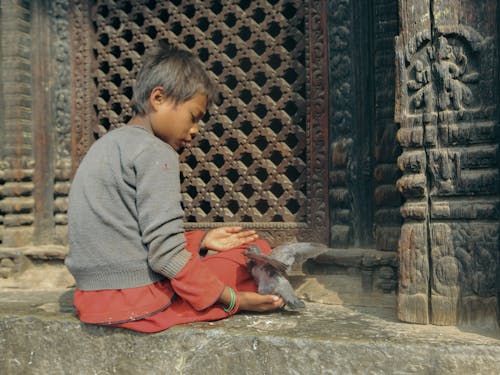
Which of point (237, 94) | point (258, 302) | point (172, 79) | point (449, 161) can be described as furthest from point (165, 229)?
point (237, 94)

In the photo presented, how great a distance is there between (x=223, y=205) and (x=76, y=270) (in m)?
1.22

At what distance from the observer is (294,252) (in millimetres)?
2447

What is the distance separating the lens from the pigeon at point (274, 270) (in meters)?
2.28

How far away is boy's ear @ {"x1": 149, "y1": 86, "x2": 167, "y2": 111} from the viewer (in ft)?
7.36

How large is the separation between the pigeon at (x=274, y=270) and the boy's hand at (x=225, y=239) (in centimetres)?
9

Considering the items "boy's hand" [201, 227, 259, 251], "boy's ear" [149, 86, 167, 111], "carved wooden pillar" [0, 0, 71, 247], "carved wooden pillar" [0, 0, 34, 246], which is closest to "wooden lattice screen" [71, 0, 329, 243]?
"carved wooden pillar" [0, 0, 71, 247]

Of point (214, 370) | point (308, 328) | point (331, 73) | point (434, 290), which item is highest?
point (331, 73)

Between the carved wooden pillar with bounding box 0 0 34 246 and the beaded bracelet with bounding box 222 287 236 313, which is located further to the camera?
the carved wooden pillar with bounding box 0 0 34 246

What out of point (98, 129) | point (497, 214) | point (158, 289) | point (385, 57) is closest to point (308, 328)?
point (158, 289)

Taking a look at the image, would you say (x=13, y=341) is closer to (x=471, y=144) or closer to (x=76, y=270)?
(x=76, y=270)

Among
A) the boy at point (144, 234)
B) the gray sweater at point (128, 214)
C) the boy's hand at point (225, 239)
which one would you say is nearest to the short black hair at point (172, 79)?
the boy at point (144, 234)

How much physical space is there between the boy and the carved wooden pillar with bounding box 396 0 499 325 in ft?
2.03

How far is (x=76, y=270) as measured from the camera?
2.19 metres

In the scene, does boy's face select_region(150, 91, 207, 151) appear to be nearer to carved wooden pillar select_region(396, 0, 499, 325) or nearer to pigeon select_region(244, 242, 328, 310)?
pigeon select_region(244, 242, 328, 310)
